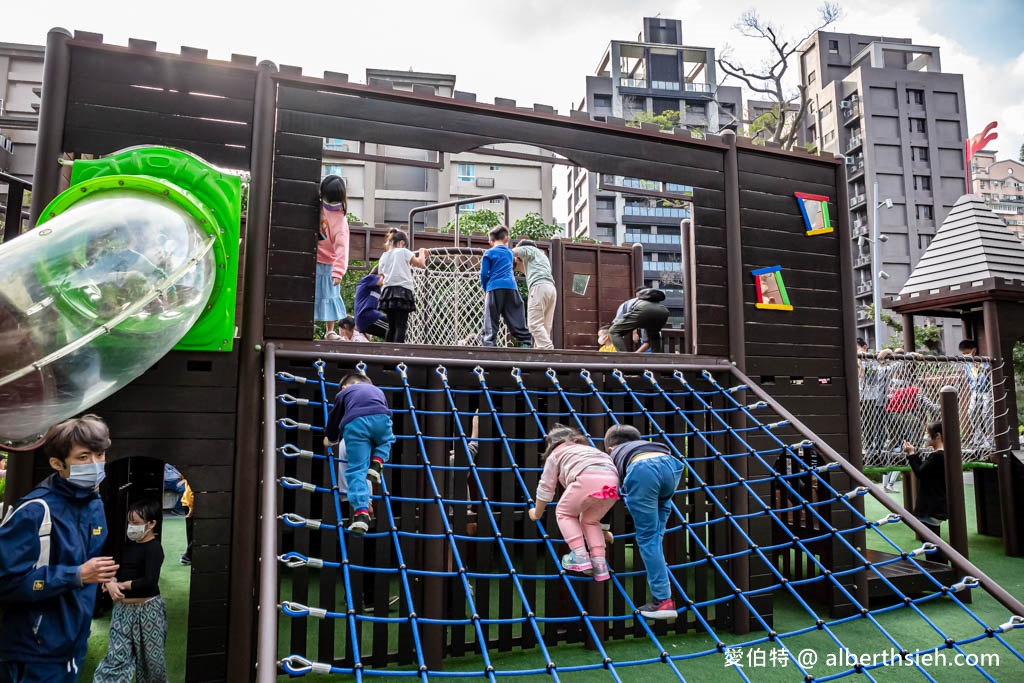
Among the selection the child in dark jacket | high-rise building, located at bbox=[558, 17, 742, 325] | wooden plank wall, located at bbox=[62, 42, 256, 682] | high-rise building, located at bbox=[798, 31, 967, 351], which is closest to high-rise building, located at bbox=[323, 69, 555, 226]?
high-rise building, located at bbox=[558, 17, 742, 325]

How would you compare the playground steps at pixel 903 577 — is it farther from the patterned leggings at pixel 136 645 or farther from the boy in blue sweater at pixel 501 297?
the patterned leggings at pixel 136 645

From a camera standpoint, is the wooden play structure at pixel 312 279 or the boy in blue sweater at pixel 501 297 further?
the boy in blue sweater at pixel 501 297

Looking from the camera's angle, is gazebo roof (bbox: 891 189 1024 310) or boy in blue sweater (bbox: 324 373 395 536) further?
gazebo roof (bbox: 891 189 1024 310)

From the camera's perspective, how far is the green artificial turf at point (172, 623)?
4.28 m

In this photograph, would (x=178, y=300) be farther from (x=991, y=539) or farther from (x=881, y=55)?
(x=881, y=55)

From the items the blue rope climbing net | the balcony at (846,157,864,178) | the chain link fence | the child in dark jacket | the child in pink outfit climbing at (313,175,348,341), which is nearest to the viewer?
the blue rope climbing net

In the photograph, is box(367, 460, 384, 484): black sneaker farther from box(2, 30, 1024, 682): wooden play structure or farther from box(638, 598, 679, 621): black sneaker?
box(638, 598, 679, 621): black sneaker

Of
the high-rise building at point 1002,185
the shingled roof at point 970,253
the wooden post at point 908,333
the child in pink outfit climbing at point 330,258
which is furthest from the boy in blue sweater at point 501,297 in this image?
the high-rise building at point 1002,185

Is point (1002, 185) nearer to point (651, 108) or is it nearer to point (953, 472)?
point (651, 108)

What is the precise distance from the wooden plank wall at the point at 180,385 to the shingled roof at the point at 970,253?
8.28 m

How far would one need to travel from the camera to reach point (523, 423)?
16.4 feet

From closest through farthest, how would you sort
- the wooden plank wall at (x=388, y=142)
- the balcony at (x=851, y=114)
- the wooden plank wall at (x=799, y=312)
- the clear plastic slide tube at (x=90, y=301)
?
the clear plastic slide tube at (x=90, y=301) → the wooden plank wall at (x=388, y=142) → the wooden plank wall at (x=799, y=312) → the balcony at (x=851, y=114)

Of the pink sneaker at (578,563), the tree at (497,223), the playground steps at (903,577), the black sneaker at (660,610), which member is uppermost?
the tree at (497,223)

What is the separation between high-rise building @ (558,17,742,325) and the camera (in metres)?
40.9
